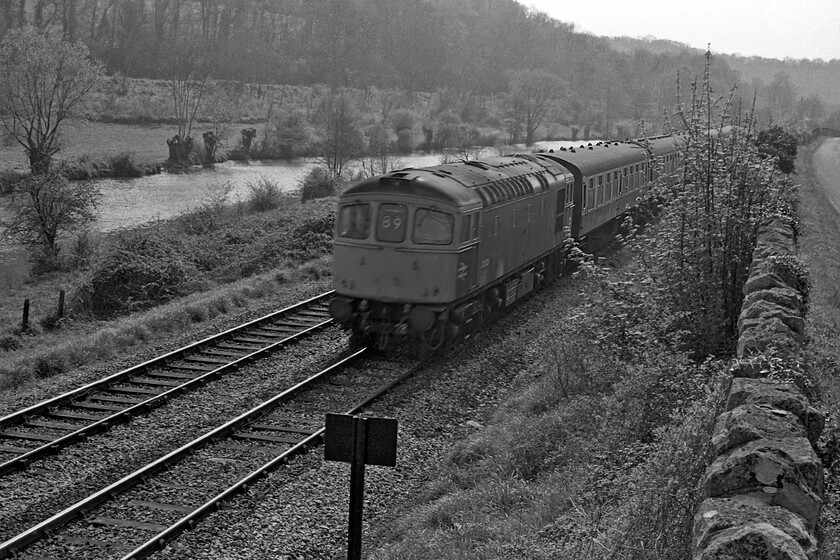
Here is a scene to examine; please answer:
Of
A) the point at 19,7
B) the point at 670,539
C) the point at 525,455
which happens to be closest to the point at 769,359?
the point at 670,539

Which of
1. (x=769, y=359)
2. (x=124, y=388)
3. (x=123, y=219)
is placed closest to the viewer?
(x=769, y=359)

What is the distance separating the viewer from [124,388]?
13.1 meters

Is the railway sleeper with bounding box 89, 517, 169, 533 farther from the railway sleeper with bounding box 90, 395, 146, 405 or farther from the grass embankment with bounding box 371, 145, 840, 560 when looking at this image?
the railway sleeper with bounding box 90, 395, 146, 405

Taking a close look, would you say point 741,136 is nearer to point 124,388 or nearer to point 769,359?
point 769,359

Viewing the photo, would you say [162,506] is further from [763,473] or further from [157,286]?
[157,286]

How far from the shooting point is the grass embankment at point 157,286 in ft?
52.0

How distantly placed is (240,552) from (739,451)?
524cm

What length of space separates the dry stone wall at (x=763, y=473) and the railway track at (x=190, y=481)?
5442 mm

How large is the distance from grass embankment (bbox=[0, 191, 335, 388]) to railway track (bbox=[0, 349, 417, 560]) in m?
4.45

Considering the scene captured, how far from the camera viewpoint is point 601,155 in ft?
80.3

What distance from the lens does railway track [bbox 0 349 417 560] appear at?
8.35 meters

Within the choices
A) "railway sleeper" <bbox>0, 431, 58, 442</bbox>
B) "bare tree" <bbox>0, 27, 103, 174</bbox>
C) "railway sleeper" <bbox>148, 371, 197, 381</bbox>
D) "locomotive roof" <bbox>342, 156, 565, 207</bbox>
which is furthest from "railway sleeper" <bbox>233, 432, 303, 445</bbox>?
"bare tree" <bbox>0, 27, 103, 174</bbox>

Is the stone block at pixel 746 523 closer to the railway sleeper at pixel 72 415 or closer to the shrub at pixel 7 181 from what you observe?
the railway sleeper at pixel 72 415

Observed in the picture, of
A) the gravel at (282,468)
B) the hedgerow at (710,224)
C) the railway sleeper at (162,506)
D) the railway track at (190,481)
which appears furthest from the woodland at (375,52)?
the railway sleeper at (162,506)
